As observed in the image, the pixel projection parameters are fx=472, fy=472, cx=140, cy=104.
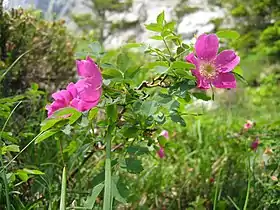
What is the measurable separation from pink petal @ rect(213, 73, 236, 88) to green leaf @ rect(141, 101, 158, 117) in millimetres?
131

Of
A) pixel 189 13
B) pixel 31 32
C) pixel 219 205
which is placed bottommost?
pixel 189 13

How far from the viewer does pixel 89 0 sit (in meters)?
11.6

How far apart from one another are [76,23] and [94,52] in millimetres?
8390

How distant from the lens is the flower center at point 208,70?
2.76ft

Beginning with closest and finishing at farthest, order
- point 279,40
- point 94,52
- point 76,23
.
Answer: point 94,52 < point 279,40 < point 76,23

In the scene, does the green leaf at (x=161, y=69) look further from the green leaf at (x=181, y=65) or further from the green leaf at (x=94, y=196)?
the green leaf at (x=94, y=196)

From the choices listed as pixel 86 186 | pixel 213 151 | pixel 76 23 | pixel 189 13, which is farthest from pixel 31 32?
pixel 189 13

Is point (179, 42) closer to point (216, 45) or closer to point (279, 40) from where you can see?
point (216, 45)

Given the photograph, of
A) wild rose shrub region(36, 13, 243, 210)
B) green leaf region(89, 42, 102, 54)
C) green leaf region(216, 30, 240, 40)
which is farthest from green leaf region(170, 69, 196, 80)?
green leaf region(89, 42, 102, 54)

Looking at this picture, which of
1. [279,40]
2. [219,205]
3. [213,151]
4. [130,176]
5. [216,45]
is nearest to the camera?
[216,45]

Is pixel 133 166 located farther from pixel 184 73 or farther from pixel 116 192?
pixel 184 73

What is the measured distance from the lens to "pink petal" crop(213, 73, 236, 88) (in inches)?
33.8

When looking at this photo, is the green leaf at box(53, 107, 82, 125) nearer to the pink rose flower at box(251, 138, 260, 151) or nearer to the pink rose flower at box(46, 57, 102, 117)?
the pink rose flower at box(46, 57, 102, 117)

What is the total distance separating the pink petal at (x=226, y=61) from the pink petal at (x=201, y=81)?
4 cm
